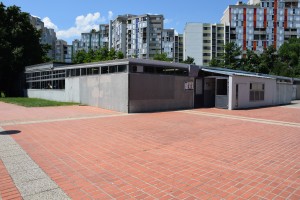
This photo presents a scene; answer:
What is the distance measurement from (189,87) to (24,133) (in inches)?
542

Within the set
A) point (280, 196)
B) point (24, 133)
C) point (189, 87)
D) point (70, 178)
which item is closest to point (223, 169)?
point (280, 196)

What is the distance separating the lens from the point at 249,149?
6.81 m

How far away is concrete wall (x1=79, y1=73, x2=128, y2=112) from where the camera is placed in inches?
633

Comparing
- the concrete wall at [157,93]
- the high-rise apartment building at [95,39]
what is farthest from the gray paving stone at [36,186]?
the high-rise apartment building at [95,39]

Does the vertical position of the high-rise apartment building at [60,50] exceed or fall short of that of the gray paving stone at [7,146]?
it exceeds it

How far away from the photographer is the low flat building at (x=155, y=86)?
16219mm

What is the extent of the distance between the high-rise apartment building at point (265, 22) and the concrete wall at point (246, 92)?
75034 millimetres

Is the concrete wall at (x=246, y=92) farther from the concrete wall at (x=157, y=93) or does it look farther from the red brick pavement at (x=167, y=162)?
the red brick pavement at (x=167, y=162)

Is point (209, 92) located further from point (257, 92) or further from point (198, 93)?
point (257, 92)

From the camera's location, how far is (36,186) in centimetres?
412

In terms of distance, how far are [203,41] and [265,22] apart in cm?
2432

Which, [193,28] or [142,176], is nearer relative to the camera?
[142,176]

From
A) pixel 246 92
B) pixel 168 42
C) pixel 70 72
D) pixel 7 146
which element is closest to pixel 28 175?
pixel 7 146

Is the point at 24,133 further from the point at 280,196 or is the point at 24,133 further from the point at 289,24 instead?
the point at 289,24
